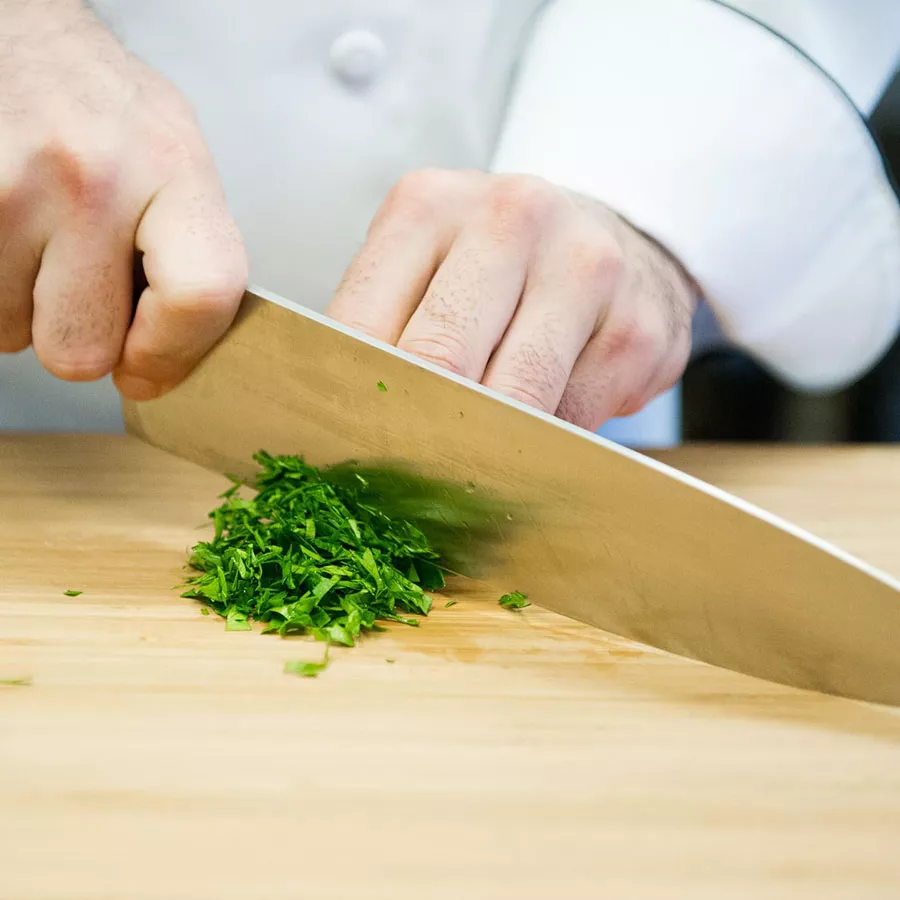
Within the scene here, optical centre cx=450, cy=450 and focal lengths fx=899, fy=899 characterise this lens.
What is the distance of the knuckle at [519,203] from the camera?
46.0 inches

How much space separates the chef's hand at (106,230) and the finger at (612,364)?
0.50m

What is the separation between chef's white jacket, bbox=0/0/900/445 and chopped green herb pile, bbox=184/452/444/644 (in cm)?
80

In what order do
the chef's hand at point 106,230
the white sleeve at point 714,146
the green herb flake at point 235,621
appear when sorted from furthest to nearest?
the white sleeve at point 714,146, the chef's hand at point 106,230, the green herb flake at point 235,621

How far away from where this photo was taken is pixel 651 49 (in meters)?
1.69

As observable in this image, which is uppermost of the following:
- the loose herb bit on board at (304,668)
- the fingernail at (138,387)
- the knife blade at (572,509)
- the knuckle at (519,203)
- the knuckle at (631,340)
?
the knuckle at (519,203)

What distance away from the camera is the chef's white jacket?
1622 mm

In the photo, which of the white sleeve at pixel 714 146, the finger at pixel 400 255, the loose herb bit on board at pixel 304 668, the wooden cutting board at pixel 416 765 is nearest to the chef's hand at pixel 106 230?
the finger at pixel 400 255

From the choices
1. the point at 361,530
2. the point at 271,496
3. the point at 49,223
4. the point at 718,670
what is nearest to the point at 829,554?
the point at 718,670

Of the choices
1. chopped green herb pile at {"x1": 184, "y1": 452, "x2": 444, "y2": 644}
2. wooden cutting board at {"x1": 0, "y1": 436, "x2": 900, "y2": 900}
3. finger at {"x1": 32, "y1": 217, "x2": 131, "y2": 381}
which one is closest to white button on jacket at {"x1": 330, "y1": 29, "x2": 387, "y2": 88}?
finger at {"x1": 32, "y1": 217, "x2": 131, "y2": 381}

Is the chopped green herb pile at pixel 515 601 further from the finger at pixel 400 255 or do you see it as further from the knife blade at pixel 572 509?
Result: the finger at pixel 400 255

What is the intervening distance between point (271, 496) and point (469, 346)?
0.29 meters

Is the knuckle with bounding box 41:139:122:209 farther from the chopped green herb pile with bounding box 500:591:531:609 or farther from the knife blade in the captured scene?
the chopped green herb pile with bounding box 500:591:531:609

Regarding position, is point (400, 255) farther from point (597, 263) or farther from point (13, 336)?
point (13, 336)

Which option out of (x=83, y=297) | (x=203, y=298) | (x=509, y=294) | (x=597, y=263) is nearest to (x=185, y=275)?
(x=203, y=298)
